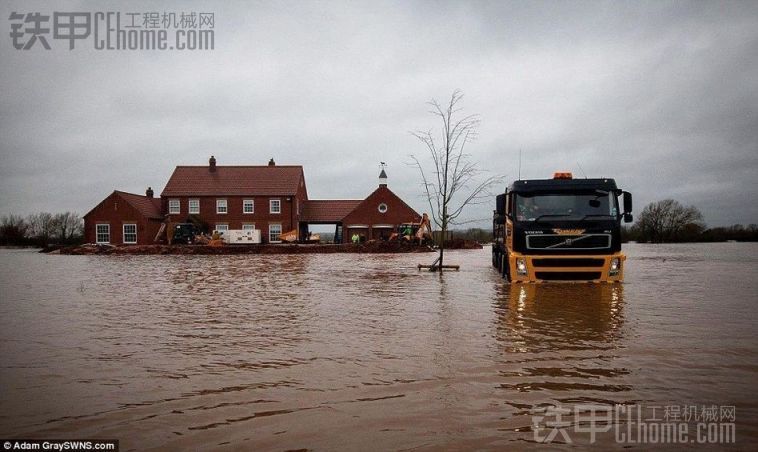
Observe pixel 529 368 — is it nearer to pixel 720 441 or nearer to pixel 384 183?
pixel 720 441

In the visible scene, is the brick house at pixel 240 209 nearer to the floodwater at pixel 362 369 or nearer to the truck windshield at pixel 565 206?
the truck windshield at pixel 565 206

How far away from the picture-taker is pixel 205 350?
17.7 feet

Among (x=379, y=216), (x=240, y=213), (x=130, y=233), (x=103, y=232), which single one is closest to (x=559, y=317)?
(x=379, y=216)

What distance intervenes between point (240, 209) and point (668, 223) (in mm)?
68262

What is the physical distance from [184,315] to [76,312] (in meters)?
2.07

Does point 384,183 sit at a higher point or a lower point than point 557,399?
higher

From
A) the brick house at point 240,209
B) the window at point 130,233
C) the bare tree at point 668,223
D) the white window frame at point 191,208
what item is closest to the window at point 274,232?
the brick house at point 240,209

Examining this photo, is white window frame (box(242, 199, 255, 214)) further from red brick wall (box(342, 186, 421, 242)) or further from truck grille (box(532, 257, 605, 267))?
truck grille (box(532, 257, 605, 267))

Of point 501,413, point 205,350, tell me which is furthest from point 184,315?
point 501,413

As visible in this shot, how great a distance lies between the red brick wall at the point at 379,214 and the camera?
45.7m

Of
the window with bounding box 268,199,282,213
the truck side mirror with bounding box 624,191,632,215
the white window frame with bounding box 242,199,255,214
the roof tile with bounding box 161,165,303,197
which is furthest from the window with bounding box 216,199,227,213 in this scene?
the truck side mirror with bounding box 624,191,632,215

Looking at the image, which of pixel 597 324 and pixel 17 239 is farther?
pixel 17 239

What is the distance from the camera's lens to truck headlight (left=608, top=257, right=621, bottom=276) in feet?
37.4

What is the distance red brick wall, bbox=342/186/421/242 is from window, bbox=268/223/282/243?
272 inches
